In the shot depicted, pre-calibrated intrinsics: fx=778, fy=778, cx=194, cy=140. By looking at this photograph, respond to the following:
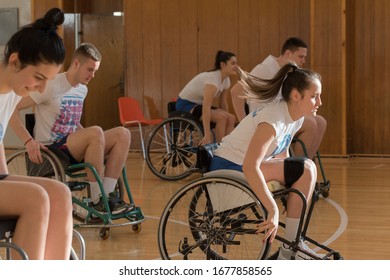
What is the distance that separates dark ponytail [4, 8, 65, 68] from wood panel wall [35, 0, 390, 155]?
18.7 feet

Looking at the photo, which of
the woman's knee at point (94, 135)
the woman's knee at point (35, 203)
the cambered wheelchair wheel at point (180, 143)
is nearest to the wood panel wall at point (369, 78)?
the cambered wheelchair wheel at point (180, 143)

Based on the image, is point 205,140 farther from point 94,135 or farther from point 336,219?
point 94,135

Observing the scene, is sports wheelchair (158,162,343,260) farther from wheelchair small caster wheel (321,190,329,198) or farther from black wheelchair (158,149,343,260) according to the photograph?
wheelchair small caster wheel (321,190,329,198)

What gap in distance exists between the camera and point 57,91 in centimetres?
414

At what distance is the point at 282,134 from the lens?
312cm

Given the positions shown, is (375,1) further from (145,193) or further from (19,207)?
(19,207)

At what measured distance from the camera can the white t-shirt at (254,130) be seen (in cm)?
306

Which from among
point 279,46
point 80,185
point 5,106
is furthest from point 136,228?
point 279,46

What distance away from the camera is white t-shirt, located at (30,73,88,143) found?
163 inches

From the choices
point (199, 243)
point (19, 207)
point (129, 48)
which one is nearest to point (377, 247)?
point (199, 243)

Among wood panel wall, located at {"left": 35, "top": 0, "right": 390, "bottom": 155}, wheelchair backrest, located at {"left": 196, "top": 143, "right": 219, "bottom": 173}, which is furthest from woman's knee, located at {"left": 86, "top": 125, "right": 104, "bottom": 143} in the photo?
wood panel wall, located at {"left": 35, "top": 0, "right": 390, "bottom": 155}

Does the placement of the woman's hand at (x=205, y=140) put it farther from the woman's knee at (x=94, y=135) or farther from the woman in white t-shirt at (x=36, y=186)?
the woman in white t-shirt at (x=36, y=186)

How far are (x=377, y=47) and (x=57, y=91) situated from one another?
4543mm
